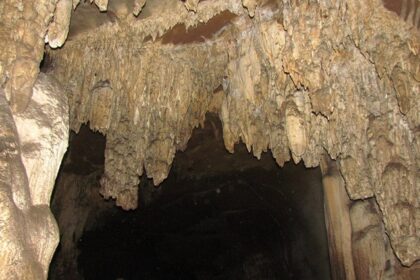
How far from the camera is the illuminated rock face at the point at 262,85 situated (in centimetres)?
551

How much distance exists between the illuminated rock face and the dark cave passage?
1799 mm

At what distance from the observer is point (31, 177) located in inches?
159

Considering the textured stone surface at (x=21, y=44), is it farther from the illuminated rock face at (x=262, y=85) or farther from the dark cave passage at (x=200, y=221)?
the dark cave passage at (x=200, y=221)

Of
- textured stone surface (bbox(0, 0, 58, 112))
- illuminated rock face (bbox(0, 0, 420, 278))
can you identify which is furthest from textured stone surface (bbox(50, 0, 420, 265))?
textured stone surface (bbox(0, 0, 58, 112))

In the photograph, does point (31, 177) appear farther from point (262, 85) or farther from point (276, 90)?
point (276, 90)

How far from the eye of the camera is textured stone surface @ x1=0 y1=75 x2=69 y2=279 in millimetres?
3379

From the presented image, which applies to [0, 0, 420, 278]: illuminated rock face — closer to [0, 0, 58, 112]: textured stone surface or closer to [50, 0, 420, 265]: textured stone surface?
[50, 0, 420, 265]: textured stone surface

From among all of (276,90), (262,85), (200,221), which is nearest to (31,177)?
(262,85)

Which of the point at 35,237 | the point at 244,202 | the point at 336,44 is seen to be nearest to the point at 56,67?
the point at 35,237

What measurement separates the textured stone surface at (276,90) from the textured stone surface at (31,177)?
2181 mm

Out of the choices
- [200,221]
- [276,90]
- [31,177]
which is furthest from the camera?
[200,221]

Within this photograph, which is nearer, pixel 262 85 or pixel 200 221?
pixel 262 85

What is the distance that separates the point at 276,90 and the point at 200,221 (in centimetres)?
678

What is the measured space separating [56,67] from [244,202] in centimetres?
679
